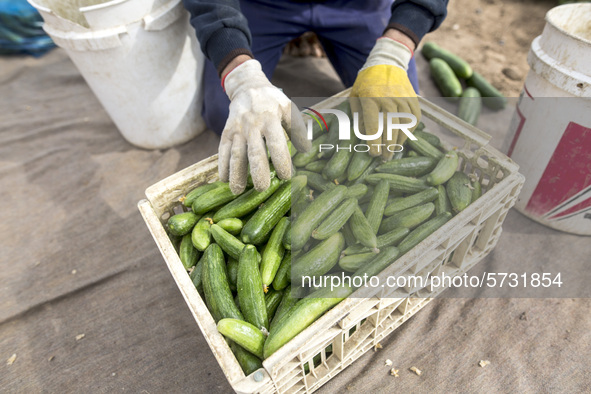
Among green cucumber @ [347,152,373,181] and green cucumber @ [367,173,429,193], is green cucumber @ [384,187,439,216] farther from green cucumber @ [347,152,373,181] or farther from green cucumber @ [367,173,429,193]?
green cucumber @ [347,152,373,181]

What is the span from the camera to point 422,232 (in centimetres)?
164

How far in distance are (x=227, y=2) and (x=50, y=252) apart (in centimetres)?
202

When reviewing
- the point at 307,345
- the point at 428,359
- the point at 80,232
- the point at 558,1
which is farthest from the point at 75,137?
the point at 558,1

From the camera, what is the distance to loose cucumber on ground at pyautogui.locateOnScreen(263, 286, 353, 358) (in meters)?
1.34

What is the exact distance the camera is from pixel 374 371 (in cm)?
191

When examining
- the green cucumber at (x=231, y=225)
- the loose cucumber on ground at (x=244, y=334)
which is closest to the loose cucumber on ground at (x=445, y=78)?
the green cucumber at (x=231, y=225)

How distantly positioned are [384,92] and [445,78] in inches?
72.5

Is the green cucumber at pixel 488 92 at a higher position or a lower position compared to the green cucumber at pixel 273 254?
lower

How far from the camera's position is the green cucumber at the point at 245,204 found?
1.80 metres

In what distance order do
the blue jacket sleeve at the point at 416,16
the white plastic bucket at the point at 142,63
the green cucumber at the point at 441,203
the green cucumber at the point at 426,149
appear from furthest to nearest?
1. the white plastic bucket at the point at 142,63
2. the blue jacket sleeve at the point at 416,16
3. the green cucumber at the point at 426,149
4. the green cucumber at the point at 441,203

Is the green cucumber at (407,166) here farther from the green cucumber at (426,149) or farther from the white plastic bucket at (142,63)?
the white plastic bucket at (142,63)

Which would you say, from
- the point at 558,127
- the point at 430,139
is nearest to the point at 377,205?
the point at 430,139

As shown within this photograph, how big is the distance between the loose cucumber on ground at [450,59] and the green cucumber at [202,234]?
2.99m

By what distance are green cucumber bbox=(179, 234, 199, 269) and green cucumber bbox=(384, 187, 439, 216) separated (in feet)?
3.04
